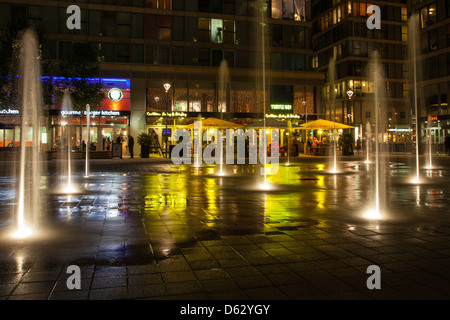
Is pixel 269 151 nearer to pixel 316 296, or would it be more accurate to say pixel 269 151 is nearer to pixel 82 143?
pixel 82 143

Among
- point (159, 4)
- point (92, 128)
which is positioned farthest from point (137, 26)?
point (92, 128)

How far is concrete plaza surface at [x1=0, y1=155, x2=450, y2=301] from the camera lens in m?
3.98

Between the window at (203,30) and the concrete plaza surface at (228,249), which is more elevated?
the window at (203,30)

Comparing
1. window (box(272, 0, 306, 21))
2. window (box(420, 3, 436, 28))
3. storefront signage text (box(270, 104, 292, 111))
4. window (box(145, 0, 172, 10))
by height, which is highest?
window (box(420, 3, 436, 28))

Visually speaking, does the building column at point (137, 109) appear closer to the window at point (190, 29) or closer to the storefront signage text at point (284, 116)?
the window at point (190, 29)

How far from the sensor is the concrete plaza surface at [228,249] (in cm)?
398

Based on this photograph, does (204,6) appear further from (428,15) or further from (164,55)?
(428,15)

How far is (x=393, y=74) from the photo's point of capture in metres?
70.1

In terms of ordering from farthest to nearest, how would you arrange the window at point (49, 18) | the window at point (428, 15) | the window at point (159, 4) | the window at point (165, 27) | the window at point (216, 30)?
the window at point (428, 15) < the window at point (216, 30) < the window at point (165, 27) < the window at point (159, 4) < the window at point (49, 18)

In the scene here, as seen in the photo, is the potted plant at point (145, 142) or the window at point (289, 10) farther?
the window at point (289, 10)

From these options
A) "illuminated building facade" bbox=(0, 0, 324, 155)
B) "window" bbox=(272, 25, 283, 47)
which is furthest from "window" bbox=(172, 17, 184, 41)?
"window" bbox=(272, 25, 283, 47)

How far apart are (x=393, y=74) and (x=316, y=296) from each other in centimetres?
7380

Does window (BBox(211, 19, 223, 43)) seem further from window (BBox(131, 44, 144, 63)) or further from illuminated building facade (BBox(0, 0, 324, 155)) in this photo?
window (BBox(131, 44, 144, 63))

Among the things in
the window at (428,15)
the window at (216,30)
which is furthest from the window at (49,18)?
the window at (428,15)
